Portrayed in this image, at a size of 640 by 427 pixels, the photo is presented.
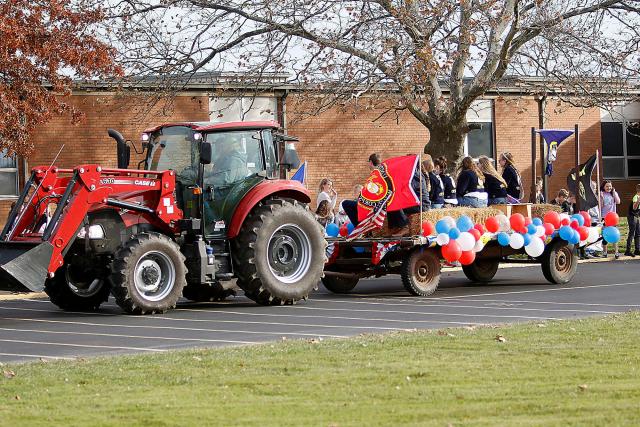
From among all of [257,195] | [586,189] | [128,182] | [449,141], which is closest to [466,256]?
[257,195]

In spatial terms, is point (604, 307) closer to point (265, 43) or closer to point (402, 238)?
point (402, 238)

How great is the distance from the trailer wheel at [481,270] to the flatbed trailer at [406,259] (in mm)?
611

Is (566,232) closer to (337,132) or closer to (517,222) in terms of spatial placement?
(517,222)

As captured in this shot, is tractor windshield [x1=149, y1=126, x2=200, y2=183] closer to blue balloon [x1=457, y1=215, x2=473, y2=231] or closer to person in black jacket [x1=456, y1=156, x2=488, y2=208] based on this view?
blue balloon [x1=457, y1=215, x2=473, y2=231]

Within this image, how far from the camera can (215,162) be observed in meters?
18.1

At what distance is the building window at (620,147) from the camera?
41.3 metres

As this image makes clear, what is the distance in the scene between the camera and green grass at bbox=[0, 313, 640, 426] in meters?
8.33

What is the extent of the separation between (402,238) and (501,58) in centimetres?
823

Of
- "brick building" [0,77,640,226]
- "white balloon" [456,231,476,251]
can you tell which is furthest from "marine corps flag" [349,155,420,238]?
"brick building" [0,77,640,226]

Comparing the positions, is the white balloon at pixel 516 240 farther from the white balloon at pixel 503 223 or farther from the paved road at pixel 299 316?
the paved road at pixel 299 316

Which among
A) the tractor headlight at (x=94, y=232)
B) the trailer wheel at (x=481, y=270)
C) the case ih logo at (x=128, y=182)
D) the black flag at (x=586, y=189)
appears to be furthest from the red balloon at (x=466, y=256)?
the black flag at (x=586, y=189)

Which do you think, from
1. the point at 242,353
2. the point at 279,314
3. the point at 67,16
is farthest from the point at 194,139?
the point at 67,16

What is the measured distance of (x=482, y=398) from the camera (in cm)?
889

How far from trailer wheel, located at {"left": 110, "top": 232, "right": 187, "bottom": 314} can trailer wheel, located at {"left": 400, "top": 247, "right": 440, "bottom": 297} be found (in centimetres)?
395
